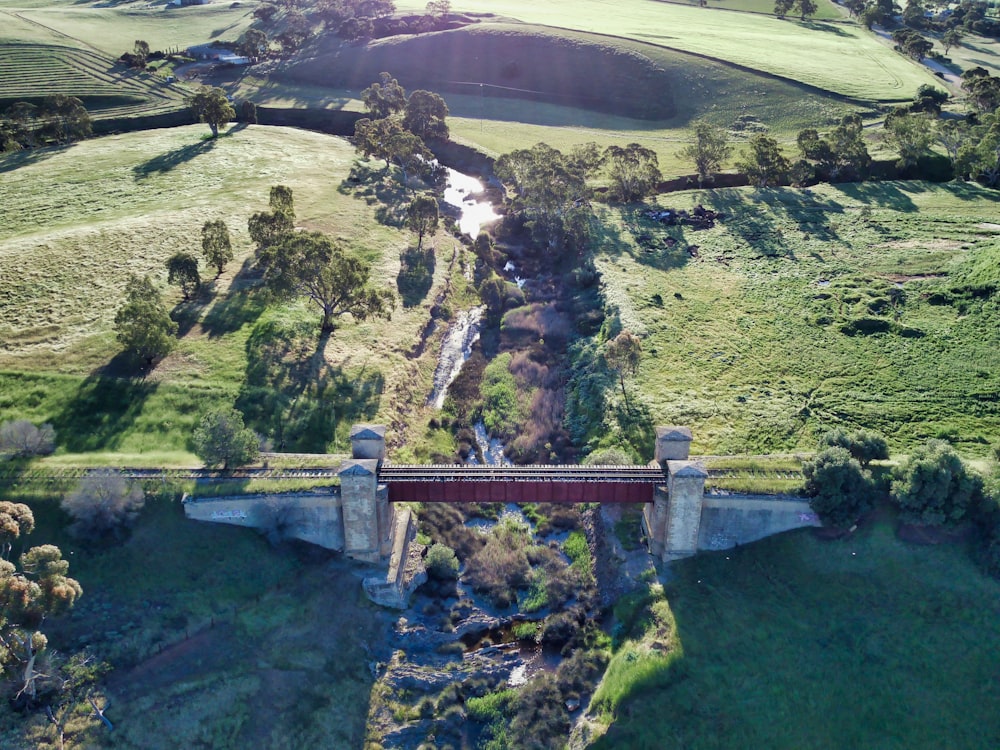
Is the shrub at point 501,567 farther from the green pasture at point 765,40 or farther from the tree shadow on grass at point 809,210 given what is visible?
the green pasture at point 765,40

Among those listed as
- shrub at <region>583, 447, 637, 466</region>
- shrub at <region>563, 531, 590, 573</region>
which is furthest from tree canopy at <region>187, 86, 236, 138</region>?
shrub at <region>563, 531, 590, 573</region>

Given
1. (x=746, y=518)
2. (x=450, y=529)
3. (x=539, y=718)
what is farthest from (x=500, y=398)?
(x=539, y=718)

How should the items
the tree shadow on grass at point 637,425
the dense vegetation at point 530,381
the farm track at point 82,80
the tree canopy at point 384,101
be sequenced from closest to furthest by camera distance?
the dense vegetation at point 530,381 < the tree shadow on grass at point 637,425 < the farm track at point 82,80 < the tree canopy at point 384,101

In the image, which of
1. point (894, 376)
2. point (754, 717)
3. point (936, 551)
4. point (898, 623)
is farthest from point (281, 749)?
point (894, 376)

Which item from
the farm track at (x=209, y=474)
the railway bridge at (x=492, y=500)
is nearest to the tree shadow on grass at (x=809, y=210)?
the farm track at (x=209, y=474)

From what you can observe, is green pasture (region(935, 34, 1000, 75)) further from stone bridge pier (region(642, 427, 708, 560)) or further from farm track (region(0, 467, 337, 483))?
farm track (region(0, 467, 337, 483))

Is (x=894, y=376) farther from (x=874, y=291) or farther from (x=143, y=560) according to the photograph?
(x=143, y=560)
